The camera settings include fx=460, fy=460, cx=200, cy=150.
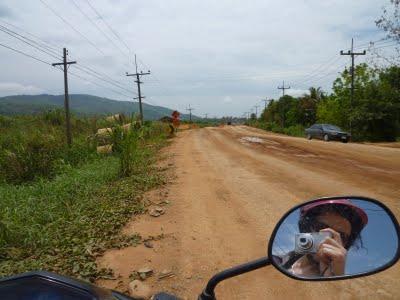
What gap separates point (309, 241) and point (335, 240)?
4.0 inches

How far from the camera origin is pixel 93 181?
38.4 feet

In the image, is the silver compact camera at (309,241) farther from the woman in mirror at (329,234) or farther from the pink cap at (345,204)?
the pink cap at (345,204)

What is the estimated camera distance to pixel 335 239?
1.84 meters

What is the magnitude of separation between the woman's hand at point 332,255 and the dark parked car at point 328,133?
34576 millimetres

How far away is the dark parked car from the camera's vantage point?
35.0 m

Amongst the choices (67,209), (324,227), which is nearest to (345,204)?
(324,227)

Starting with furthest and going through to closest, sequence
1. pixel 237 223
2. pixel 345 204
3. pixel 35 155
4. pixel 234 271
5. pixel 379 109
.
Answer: pixel 379 109
pixel 35 155
pixel 237 223
pixel 234 271
pixel 345 204

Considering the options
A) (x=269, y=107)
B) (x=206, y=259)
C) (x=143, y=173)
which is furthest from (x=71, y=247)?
(x=269, y=107)

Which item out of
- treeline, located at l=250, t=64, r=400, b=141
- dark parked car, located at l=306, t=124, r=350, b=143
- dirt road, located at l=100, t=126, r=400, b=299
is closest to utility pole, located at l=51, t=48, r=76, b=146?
dirt road, located at l=100, t=126, r=400, b=299

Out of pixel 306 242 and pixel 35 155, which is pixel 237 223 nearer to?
pixel 306 242

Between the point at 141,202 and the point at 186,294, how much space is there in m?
4.23

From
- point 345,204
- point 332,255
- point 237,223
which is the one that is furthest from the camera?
point 237,223

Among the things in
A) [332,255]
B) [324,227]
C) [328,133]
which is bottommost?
[328,133]

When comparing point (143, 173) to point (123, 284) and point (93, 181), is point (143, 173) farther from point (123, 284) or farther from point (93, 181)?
point (123, 284)
